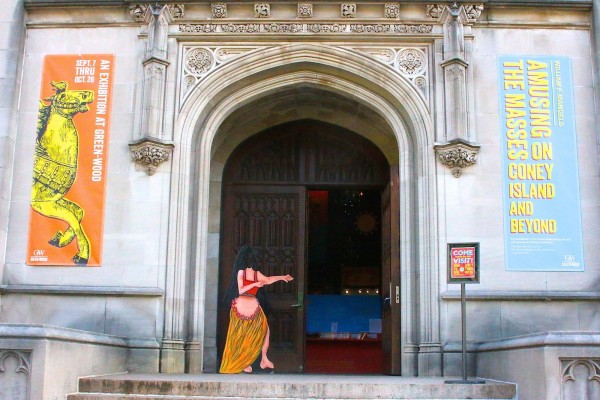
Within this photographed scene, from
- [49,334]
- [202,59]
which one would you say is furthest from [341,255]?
→ [49,334]

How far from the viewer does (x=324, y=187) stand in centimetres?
1541

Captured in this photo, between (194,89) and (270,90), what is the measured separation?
1.42 metres

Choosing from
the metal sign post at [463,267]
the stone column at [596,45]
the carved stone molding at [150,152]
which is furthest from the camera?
the stone column at [596,45]

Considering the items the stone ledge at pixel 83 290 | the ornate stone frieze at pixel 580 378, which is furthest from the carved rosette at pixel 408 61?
the ornate stone frieze at pixel 580 378

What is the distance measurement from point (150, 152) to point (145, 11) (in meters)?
2.58

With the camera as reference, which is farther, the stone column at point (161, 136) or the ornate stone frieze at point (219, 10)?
the ornate stone frieze at point (219, 10)

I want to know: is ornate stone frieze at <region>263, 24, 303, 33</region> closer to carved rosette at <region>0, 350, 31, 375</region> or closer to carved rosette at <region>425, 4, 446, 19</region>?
carved rosette at <region>425, 4, 446, 19</region>

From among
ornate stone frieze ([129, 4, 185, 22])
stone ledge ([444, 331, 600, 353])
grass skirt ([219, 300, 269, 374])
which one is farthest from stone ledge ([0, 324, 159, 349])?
ornate stone frieze ([129, 4, 185, 22])

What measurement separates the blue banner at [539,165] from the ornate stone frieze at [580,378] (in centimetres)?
380

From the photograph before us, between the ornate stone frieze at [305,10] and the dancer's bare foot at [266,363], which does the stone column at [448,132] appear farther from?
the dancer's bare foot at [266,363]

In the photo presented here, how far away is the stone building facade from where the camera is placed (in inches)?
488

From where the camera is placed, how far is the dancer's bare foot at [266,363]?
565 inches

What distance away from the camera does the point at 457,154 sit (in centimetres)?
1264

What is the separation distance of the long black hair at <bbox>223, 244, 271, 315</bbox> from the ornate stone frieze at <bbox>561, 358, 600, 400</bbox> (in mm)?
7019
